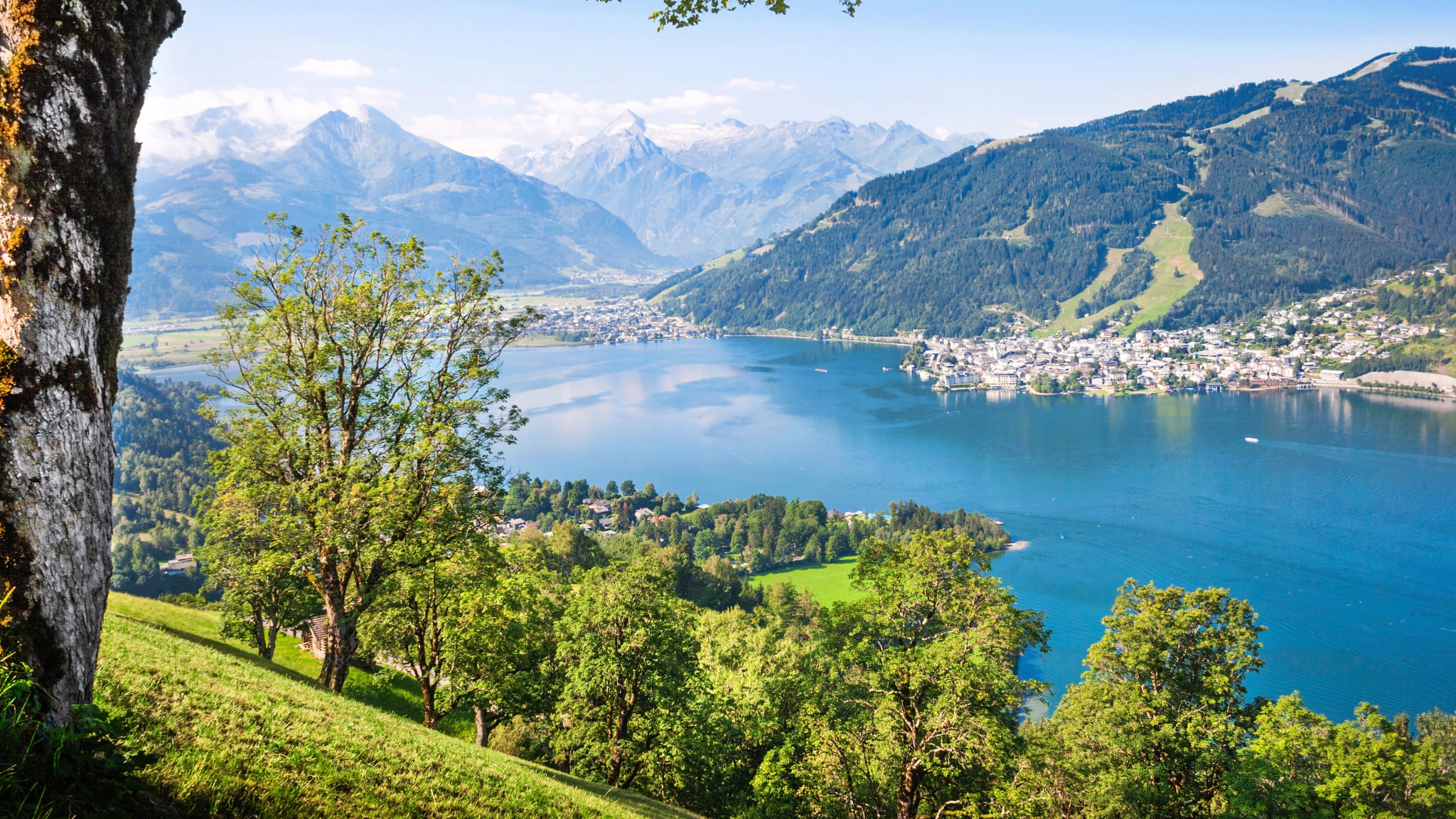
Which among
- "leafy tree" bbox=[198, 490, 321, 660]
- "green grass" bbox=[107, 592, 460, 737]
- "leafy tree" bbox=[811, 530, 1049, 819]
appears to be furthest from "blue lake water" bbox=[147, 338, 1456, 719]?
"leafy tree" bbox=[198, 490, 321, 660]

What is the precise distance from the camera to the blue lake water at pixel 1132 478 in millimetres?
41438

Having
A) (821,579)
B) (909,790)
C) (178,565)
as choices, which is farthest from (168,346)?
(909,790)

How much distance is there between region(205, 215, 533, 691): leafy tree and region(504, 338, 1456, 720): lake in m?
36.5

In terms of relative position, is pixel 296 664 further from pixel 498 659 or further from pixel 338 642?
A: pixel 338 642

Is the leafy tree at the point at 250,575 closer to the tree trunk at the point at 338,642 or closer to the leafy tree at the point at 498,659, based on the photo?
the tree trunk at the point at 338,642

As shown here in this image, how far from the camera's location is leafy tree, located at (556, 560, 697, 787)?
37.3 feet

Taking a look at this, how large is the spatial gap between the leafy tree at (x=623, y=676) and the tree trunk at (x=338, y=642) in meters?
3.26

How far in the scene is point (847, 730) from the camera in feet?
36.8

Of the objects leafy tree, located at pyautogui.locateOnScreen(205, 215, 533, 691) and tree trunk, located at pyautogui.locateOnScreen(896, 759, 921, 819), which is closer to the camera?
leafy tree, located at pyautogui.locateOnScreen(205, 215, 533, 691)

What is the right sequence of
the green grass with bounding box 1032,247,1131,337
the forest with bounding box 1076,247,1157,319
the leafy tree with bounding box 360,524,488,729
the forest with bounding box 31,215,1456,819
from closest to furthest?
the forest with bounding box 31,215,1456,819 < the leafy tree with bounding box 360,524,488,729 < the green grass with bounding box 1032,247,1131,337 < the forest with bounding box 1076,247,1157,319

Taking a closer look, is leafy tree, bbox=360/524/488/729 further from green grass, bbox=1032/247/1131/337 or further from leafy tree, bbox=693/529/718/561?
green grass, bbox=1032/247/1131/337

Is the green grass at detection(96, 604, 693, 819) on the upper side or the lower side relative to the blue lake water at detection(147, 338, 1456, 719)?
upper

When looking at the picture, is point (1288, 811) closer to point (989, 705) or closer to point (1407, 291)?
point (989, 705)

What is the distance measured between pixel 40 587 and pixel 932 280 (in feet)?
679
